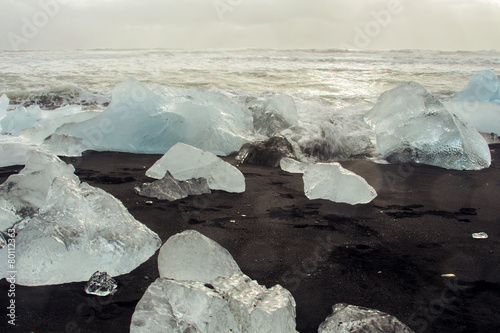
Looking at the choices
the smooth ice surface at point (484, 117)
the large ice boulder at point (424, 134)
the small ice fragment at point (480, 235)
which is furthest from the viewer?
the smooth ice surface at point (484, 117)

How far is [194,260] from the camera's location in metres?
1.61

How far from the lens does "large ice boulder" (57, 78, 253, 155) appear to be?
3.68 metres

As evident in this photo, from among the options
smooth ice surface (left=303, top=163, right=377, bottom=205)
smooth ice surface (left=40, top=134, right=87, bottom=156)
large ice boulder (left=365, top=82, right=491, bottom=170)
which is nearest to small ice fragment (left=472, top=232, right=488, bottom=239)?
smooth ice surface (left=303, top=163, right=377, bottom=205)

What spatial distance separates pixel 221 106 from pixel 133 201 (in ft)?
6.67

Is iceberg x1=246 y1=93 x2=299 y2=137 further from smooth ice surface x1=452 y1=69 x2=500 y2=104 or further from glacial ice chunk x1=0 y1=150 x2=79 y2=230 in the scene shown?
smooth ice surface x1=452 y1=69 x2=500 y2=104

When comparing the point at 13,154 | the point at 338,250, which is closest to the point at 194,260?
the point at 338,250

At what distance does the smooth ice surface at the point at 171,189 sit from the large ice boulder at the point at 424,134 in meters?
1.80

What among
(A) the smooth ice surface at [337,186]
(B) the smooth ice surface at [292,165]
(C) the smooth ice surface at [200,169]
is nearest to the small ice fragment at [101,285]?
(C) the smooth ice surface at [200,169]

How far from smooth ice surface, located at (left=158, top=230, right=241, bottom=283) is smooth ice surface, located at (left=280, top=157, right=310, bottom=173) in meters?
1.55

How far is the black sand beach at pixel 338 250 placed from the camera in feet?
4.51

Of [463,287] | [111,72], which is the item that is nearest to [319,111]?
[463,287]

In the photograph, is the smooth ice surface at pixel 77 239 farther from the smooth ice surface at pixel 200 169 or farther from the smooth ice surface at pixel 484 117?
the smooth ice surface at pixel 484 117

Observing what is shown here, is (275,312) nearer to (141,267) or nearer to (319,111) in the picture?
(141,267)

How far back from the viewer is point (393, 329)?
1.25 metres
